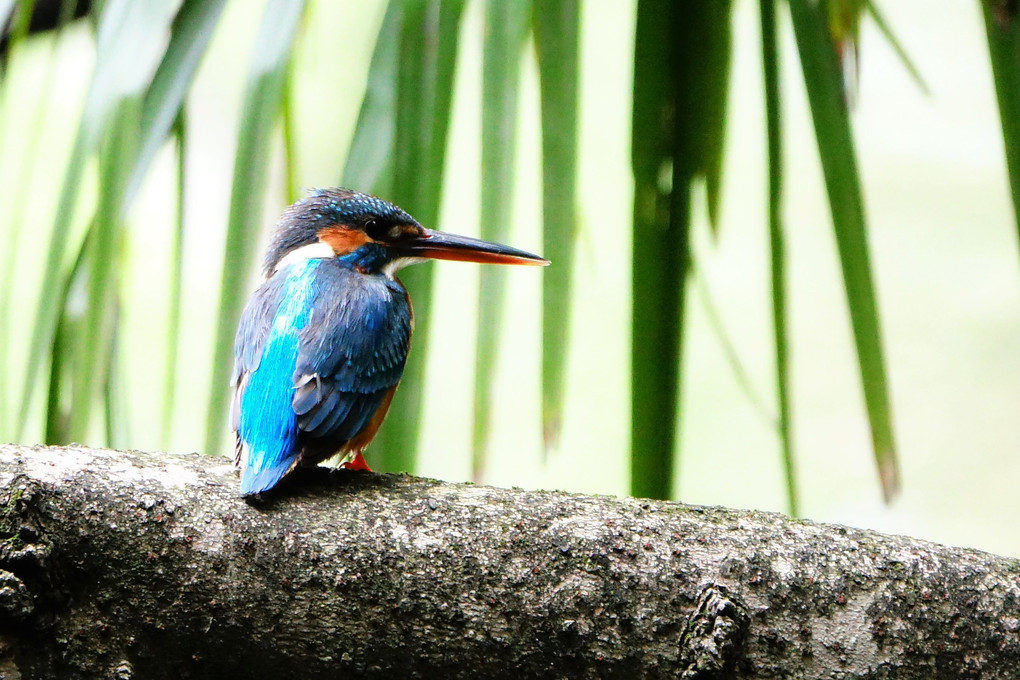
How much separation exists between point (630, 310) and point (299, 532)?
642 mm

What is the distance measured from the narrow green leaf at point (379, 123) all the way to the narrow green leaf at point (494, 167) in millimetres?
175

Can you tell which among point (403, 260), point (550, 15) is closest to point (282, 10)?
point (550, 15)

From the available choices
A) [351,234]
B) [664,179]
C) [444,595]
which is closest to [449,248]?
[351,234]

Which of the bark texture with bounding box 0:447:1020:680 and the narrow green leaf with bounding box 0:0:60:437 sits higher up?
the narrow green leaf with bounding box 0:0:60:437

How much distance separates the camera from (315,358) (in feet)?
5.14

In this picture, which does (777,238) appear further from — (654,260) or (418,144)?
(418,144)

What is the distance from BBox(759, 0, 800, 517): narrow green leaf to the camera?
150 cm

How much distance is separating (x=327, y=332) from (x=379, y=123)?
1.17 feet

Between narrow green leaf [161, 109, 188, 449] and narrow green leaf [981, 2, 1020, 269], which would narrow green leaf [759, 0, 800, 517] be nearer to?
narrow green leaf [981, 2, 1020, 269]

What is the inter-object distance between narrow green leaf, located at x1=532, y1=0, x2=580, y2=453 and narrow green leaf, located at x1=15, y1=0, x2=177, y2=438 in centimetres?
61

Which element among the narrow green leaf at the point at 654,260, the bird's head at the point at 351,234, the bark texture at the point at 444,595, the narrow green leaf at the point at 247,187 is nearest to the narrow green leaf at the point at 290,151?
the narrow green leaf at the point at 247,187

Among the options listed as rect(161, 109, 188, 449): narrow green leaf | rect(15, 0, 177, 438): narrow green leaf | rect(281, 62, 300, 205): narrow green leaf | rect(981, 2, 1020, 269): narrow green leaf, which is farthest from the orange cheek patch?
rect(981, 2, 1020, 269): narrow green leaf

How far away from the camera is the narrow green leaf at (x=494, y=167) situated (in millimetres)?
1329

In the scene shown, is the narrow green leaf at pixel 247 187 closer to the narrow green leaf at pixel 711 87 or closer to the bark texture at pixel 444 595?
the bark texture at pixel 444 595
